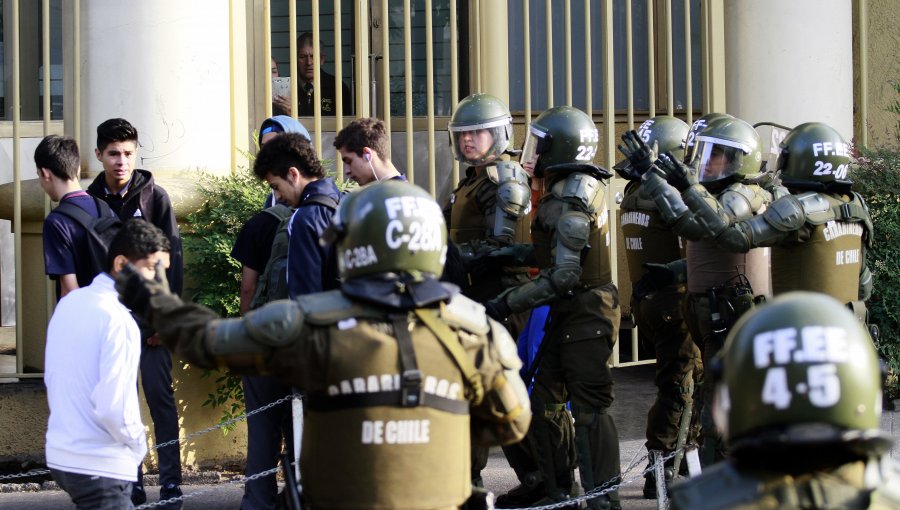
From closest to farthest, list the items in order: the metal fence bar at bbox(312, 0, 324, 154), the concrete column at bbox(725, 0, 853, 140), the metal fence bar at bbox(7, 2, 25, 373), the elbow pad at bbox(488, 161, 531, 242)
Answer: the elbow pad at bbox(488, 161, 531, 242) < the metal fence bar at bbox(7, 2, 25, 373) < the metal fence bar at bbox(312, 0, 324, 154) < the concrete column at bbox(725, 0, 853, 140)

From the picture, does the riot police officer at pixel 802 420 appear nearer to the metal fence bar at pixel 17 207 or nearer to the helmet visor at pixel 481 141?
the helmet visor at pixel 481 141

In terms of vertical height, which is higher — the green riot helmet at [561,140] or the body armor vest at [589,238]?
the green riot helmet at [561,140]

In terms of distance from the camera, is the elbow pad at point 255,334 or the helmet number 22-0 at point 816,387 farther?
the elbow pad at point 255,334

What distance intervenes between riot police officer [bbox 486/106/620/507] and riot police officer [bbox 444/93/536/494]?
0.52 ft

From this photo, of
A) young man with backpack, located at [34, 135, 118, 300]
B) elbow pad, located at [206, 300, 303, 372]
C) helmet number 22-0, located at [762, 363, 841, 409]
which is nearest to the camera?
helmet number 22-0, located at [762, 363, 841, 409]

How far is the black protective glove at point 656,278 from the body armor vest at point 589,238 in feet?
1.73

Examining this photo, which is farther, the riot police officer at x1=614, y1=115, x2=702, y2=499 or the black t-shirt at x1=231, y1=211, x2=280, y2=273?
the riot police officer at x1=614, y1=115, x2=702, y2=499

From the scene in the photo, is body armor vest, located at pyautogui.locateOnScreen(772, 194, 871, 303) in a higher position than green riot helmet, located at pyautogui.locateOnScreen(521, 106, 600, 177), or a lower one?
lower

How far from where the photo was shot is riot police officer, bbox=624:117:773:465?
6336 mm

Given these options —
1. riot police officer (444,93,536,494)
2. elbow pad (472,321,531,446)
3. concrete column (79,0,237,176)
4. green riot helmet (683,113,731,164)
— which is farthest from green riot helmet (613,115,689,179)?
elbow pad (472,321,531,446)

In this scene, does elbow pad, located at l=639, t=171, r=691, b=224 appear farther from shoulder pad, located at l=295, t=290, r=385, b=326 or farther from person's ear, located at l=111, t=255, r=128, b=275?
shoulder pad, located at l=295, t=290, r=385, b=326

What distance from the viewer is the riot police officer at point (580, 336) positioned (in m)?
6.17

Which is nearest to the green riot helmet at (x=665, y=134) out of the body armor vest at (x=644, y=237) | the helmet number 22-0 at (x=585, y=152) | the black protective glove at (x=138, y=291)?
the body armor vest at (x=644, y=237)

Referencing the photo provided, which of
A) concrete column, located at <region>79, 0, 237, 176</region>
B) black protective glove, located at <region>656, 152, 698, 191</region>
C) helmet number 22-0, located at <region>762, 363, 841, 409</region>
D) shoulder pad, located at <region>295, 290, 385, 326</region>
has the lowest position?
helmet number 22-0, located at <region>762, 363, 841, 409</region>
